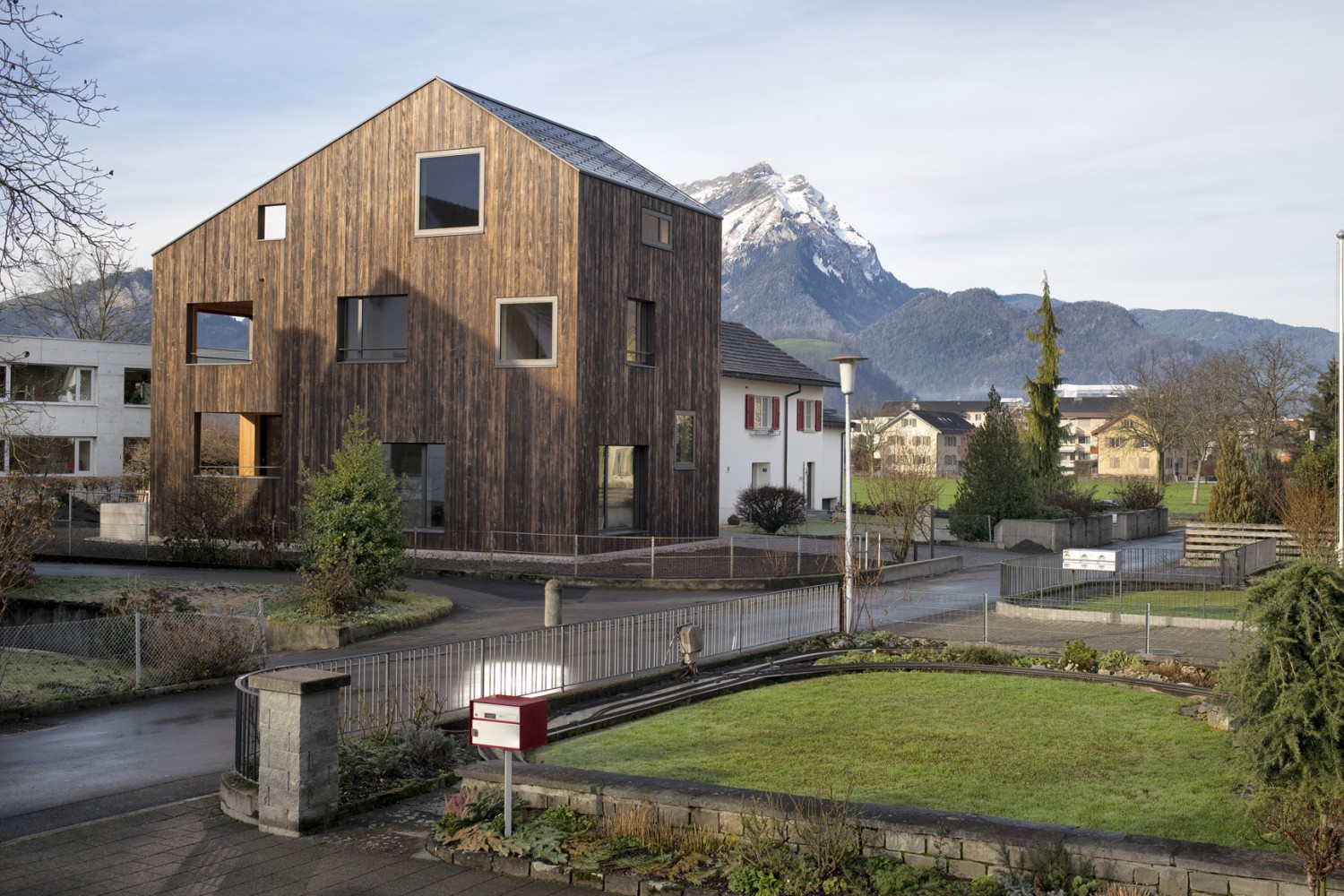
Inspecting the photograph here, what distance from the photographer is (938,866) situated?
8203 millimetres

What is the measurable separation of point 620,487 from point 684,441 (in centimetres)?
314

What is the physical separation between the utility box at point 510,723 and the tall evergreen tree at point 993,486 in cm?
3327

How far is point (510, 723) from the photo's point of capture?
9.12 meters

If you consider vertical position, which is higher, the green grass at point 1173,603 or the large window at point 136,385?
the large window at point 136,385

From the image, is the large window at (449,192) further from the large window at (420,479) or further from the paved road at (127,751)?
the paved road at (127,751)

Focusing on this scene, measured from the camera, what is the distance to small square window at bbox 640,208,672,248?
33.3m

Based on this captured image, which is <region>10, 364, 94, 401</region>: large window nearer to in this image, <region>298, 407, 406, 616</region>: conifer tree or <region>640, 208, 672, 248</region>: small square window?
<region>640, 208, 672, 248</region>: small square window

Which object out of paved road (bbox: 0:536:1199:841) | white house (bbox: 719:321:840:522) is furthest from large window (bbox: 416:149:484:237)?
white house (bbox: 719:321:840:522)

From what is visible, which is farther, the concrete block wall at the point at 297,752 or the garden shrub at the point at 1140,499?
the garden shrub at the point at 1140,499

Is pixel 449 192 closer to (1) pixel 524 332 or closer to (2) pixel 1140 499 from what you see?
(1) pixel 524 332

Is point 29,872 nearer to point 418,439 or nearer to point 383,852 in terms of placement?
point 383,852

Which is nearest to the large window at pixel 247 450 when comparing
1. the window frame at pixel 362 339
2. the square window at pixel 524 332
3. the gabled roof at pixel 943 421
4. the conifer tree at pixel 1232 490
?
the window frame at pixel 362 339

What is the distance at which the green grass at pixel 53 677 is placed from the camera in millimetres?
15273

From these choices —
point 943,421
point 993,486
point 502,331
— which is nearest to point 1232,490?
point 993,486
